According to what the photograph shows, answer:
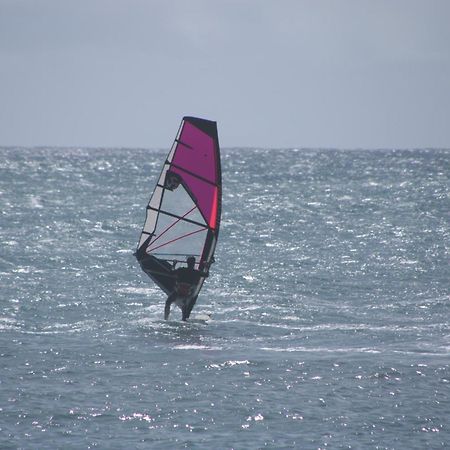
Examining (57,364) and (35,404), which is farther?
(57,364)

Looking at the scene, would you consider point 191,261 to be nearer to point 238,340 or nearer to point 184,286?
point 184,286

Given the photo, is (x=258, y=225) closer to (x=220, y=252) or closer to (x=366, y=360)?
(x=220, y=252)

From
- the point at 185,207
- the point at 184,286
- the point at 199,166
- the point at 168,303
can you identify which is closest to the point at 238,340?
the point at 184,286

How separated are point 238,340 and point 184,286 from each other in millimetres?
2567

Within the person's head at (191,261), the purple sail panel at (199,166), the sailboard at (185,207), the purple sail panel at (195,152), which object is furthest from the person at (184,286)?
the purple sail panel at (195,152)

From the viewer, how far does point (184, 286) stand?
81.2 feet

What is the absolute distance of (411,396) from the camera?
18.2 meters

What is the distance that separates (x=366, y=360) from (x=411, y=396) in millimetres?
2611

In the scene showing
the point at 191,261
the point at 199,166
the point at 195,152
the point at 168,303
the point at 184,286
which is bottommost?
the point at 168,303

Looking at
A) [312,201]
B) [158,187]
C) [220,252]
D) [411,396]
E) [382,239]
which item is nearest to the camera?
[411,396]

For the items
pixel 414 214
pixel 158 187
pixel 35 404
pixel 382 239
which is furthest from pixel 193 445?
pixel 414 214

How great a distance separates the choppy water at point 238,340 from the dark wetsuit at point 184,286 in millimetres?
482

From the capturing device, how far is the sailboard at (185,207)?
83.6 feet

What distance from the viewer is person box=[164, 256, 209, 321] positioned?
24750mm
